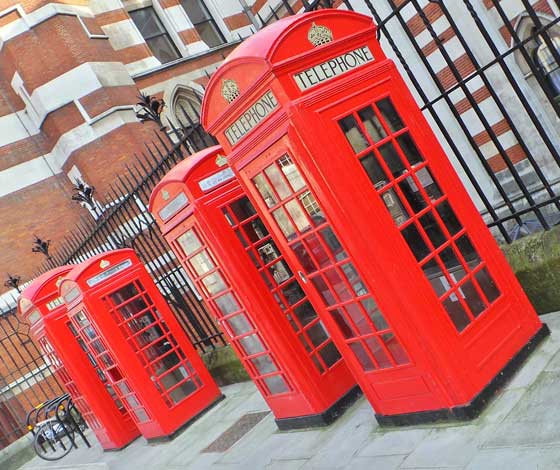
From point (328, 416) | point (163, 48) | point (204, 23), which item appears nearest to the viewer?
point (328, 416)

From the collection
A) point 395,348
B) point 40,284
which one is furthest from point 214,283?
point 40,284

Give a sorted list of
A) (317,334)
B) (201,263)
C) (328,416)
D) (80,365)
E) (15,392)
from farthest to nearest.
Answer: (15,392) < (80,365) < (201,263) < (317,334) < (328,416)

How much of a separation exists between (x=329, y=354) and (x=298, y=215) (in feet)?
6.05

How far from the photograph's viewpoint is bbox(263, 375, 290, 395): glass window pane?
5695 millimetres

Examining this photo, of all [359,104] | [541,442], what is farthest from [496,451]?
[359,104]

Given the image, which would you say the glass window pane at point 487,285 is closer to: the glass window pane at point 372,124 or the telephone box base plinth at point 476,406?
the telephone box base plinth at point 476,406

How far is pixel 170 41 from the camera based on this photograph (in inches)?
783

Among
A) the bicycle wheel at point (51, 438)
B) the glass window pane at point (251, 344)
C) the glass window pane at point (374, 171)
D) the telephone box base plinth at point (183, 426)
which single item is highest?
the glass window pane at point (374, 171)

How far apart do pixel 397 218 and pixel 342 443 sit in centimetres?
186

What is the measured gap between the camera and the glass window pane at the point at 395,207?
13.5 ft

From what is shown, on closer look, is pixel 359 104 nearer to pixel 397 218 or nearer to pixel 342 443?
pixel 397 218

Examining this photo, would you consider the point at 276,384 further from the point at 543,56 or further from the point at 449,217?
the point at 543,56

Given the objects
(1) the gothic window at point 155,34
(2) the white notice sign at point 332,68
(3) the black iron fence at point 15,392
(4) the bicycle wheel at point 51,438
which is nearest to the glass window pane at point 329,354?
(2) the white notice sign at point 332,68

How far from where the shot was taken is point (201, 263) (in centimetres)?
603
